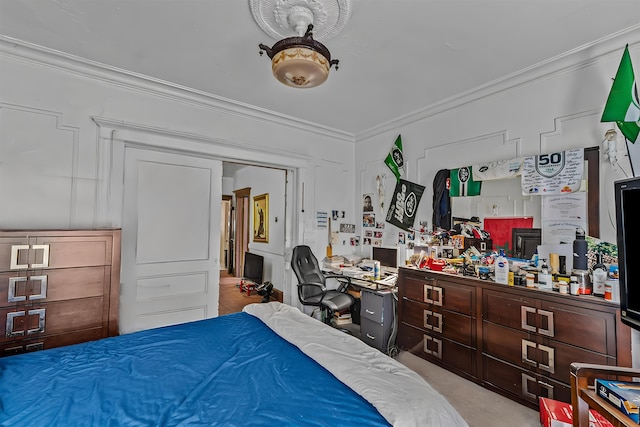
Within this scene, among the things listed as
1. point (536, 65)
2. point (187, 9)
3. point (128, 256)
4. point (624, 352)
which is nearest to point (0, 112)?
point (128, 256)

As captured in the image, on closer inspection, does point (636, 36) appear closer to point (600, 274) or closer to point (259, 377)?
point (600, 274)

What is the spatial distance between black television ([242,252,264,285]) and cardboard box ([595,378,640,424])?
493cm

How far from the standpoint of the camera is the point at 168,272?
10.6 feet

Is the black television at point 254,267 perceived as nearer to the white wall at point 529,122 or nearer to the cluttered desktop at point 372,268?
the cluttered desktop at point 372,268

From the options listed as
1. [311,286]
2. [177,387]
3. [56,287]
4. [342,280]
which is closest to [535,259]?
[342,280]

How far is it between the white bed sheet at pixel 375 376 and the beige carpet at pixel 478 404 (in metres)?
1.17

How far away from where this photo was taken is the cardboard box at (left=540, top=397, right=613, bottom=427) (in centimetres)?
175

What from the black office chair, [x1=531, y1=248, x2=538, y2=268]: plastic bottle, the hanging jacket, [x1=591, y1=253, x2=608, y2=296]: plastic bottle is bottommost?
the black office chair

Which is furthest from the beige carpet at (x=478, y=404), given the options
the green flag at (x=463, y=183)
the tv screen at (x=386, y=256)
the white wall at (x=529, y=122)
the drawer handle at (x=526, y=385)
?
the green flag at (x=463, y=183)

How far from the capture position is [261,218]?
603 cm

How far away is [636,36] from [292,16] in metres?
2.48

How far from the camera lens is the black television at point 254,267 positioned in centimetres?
571

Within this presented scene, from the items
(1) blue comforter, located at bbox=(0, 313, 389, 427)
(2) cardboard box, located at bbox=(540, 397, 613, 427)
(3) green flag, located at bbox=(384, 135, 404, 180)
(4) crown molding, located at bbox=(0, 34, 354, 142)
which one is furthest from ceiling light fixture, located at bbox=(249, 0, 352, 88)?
(2) cardboard box, located at bbox=(540, 397, 613, 427)

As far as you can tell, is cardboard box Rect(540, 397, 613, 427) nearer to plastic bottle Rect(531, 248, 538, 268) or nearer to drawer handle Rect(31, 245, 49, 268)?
plastic bottle Rect(531, 248, 538, 268)
